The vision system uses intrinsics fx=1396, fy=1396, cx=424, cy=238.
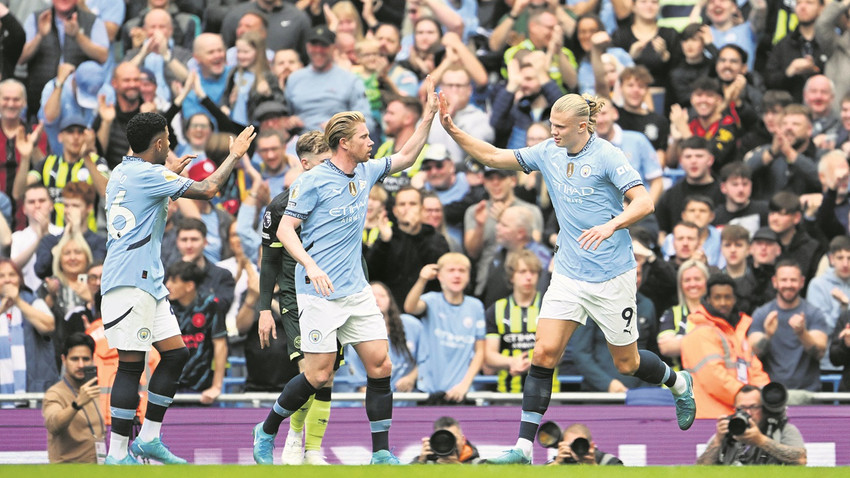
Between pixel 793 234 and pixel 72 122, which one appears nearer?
pixel 793 234

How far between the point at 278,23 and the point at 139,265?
7572 millimetres

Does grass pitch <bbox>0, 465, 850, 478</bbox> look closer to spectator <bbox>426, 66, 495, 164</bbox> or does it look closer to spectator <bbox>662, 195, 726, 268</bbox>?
spectator <bbox>662, 195, 726, 268</bbox>

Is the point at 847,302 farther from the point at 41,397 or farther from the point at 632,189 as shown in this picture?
the point at 41,397

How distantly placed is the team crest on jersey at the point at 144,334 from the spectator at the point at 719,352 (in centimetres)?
475

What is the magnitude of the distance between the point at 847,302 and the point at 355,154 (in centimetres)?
554

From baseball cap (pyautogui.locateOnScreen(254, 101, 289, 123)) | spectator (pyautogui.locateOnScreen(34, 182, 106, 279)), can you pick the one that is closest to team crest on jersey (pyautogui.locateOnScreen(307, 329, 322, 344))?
spectator (pyautogui.locateOnScreen(34, 182, 106, 279))

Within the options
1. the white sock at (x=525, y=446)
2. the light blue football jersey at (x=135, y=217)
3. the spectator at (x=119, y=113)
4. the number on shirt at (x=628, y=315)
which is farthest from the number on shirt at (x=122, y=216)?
the spectator at (x=119, y=113)

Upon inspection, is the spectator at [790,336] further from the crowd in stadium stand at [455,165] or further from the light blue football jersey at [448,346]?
the light blue football jersey at [448,346]

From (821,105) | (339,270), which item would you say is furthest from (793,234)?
(339,270)

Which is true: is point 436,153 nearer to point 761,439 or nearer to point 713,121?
point 713,121

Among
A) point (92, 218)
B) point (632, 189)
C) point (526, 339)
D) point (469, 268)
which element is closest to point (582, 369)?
point (526, 339)

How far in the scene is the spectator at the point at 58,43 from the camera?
16219 mm

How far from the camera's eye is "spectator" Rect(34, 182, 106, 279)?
1384 cm

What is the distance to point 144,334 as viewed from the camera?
937 centimetres
